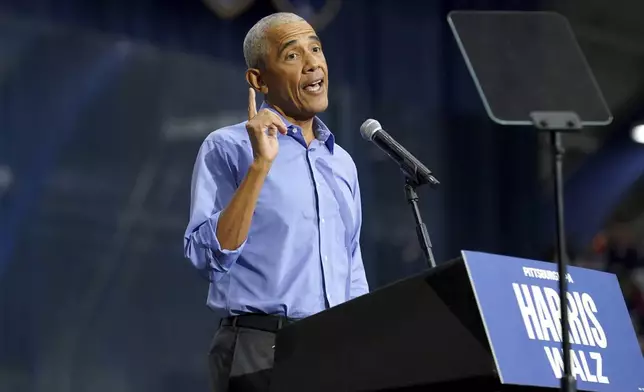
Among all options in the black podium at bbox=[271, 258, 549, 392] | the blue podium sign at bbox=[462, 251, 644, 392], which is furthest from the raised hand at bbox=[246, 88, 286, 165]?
the blue podium sign at bbox=[462, 251, 644, 392]

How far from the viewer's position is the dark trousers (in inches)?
81.5

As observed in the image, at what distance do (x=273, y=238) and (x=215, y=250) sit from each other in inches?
6.0

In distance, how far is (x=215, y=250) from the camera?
6.79 ft

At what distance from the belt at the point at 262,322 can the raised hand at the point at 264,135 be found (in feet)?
1.05

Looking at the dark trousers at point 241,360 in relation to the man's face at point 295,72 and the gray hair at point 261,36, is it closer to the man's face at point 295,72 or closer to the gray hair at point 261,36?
the man's face at point 295,72

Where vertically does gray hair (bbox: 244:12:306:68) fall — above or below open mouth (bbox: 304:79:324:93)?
above

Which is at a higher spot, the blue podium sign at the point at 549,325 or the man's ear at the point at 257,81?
the man's ear at the point at 257,81

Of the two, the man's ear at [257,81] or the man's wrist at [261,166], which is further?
the man's ear at [257,81]

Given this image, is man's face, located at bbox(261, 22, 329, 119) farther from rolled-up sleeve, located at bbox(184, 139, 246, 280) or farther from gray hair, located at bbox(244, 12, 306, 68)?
rolled-up sleeve, located at bbox(184, 139, 246, 280)

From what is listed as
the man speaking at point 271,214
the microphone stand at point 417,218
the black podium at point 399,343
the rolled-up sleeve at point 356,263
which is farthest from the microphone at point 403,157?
the black podium at point 399,343

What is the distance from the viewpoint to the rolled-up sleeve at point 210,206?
2.08 m

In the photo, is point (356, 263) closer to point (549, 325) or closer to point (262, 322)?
point (262, 322)

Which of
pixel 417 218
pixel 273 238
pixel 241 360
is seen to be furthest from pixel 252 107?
pixel 241 360

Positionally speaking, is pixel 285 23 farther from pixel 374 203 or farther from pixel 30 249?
pixel 374 203
